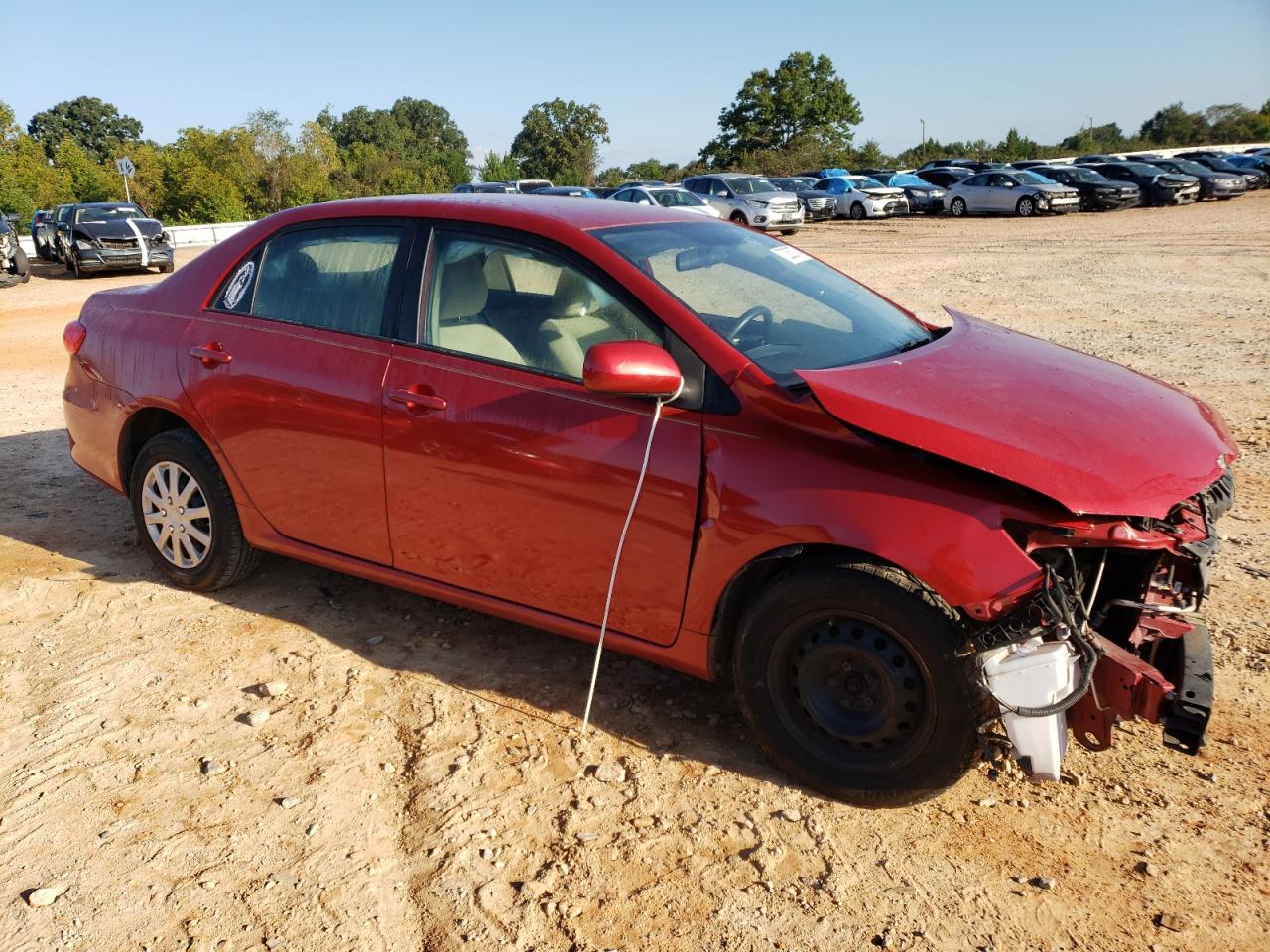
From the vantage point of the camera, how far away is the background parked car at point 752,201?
91.3 ft

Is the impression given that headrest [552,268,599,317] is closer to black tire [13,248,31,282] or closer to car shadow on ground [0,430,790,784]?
car shadow on ground [0,430,790,784]

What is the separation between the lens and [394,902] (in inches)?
107

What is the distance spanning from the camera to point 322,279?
4.14 m

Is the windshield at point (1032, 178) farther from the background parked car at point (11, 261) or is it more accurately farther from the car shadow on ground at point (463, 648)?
the car shadow on ground at point (463, 648)

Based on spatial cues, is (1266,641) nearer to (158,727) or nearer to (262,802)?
(262,802)

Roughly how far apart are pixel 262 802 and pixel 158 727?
689 millimetres

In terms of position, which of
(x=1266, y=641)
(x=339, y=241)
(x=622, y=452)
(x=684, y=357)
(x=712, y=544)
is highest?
(x=339, y=241)

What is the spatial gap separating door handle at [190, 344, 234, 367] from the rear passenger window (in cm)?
20

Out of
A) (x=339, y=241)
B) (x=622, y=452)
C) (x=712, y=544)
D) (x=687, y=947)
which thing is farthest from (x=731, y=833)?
(x=339, y=241)

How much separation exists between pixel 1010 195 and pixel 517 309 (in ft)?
103

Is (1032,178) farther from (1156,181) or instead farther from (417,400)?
(417,400)

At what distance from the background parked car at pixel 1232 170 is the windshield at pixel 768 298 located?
3726 cm

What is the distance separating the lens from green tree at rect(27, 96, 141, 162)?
10019 cm

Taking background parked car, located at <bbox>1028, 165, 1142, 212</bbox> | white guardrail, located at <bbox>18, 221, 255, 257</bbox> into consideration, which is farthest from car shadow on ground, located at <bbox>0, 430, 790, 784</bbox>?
white guardrail, located at <bbox>18, 221, 255, 257</bbox>
